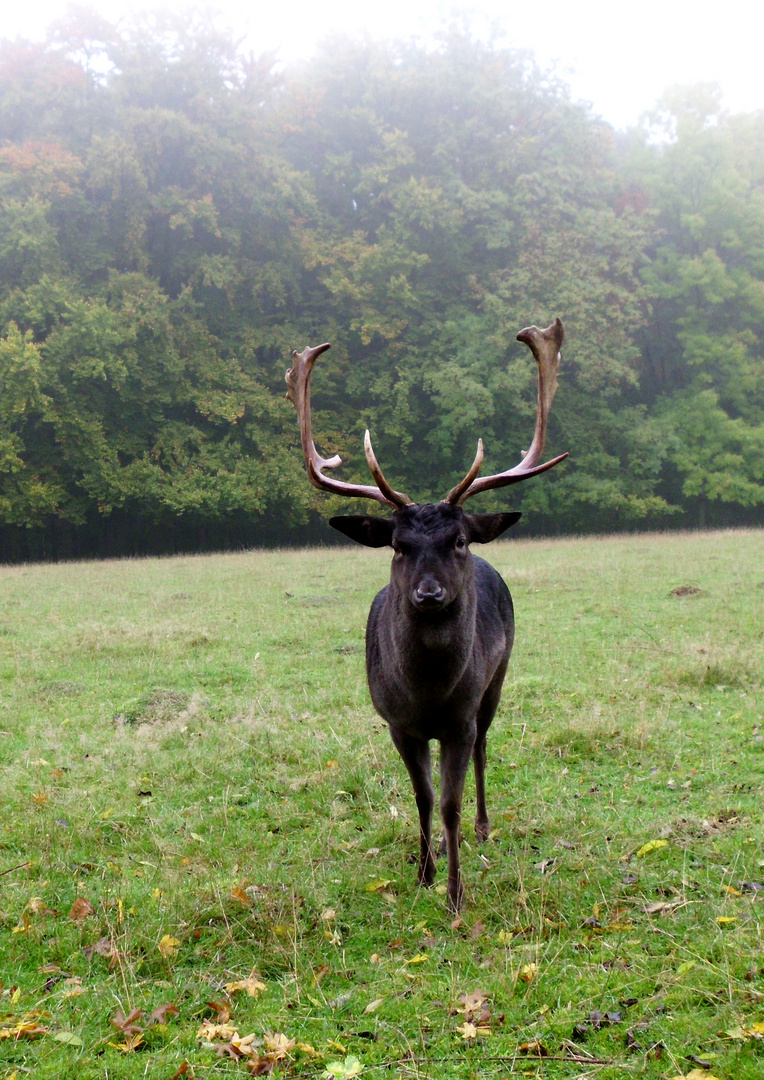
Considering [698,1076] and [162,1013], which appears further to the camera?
[162,1013]

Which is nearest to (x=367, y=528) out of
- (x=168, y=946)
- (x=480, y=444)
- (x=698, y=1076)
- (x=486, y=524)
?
(x=486, y=524)

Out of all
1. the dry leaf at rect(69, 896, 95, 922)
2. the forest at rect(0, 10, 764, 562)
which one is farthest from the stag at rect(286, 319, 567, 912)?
the forest at rect(0, 10, 764, 562)

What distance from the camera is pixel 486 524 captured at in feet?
14.1

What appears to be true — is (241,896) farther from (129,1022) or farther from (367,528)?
(367,528)

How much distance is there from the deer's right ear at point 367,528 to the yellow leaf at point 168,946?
1897mm

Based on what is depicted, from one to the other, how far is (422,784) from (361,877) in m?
0.54

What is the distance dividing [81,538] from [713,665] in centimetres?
2341

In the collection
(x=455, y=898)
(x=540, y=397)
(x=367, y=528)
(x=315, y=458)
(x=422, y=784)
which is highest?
(x=540, y=397)

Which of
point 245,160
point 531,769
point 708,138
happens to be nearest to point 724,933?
point 531,769

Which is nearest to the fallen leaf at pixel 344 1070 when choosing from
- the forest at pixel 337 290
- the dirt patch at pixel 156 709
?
the dirt patch at pixel 156 709

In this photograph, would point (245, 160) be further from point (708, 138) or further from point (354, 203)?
point (708, 138)

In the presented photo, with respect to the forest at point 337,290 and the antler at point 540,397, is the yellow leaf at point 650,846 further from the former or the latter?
the forest at point 337,290

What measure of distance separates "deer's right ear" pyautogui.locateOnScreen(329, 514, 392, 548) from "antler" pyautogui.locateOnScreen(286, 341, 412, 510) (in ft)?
0.33

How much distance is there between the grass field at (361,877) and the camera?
305 centimetres
